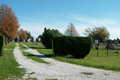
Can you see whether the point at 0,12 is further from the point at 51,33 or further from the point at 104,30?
the point at 104,30

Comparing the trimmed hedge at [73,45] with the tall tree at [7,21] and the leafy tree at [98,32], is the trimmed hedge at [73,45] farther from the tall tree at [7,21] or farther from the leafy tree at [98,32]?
the leafy tree at [98,32]

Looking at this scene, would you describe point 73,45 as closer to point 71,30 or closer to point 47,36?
point 47,36

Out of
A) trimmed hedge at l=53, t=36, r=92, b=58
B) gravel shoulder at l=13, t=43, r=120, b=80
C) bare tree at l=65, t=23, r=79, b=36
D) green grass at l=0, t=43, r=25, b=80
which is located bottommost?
gravel shoulder at l=13, t=43, r=120, b=80

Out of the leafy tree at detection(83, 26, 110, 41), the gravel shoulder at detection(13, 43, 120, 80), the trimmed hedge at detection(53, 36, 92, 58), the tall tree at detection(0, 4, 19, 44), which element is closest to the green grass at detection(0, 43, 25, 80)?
the gravel shoulder at detection(13, 43, 120, 80)

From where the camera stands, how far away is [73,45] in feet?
50.1

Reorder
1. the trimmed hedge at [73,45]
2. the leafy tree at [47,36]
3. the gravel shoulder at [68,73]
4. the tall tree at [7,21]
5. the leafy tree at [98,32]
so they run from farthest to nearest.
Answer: the leafy tree at [98,32]
the tall tree at [7,21]
the leafy tree at [47,36]
the trimmed hedge at [73,45]
the gravel shoulder at [68,73]

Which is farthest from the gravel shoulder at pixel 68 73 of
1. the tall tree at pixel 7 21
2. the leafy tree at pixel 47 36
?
the tall tree at pixel 7 21

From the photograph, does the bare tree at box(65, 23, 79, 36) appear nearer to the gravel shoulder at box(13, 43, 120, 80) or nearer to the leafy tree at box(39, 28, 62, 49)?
the leafy tree at box(39, 28, 62, 49)

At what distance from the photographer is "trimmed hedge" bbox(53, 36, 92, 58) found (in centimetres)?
1524

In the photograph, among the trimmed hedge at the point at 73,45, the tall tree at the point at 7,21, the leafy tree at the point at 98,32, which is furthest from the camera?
the leafy tree at the point at 98,32

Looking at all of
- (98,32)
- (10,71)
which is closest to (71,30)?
(98,32)

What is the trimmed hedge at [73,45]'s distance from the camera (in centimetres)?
1524

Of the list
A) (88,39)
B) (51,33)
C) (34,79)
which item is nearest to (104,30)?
(51,33)

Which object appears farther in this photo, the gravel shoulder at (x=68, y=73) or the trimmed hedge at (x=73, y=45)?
the trimmed hedge at (x=73, y=45)
